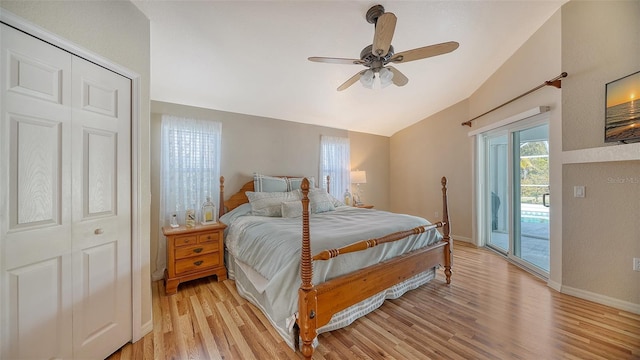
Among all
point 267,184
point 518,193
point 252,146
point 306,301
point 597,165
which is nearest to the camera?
point 306,301

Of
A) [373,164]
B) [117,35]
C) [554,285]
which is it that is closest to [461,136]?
[373,164]

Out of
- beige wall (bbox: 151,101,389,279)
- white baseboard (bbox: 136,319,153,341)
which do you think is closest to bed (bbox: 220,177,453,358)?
beige wall (bbox: 151,101,389,279)

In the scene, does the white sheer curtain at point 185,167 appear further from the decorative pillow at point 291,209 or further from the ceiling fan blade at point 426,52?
the ceiling fan blade at point 426,52

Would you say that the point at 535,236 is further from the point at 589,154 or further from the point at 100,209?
the point at 100,209

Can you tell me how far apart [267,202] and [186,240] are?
40.0 inches

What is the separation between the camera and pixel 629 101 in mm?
1948

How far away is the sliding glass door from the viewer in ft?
9.62

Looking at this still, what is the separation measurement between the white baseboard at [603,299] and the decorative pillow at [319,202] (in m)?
2.75

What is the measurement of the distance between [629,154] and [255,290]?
11.4ft

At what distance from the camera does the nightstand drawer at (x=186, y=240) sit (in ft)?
8.11

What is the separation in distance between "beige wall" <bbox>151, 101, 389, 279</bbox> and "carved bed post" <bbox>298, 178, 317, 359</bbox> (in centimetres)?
229

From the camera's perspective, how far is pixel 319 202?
3.45 m

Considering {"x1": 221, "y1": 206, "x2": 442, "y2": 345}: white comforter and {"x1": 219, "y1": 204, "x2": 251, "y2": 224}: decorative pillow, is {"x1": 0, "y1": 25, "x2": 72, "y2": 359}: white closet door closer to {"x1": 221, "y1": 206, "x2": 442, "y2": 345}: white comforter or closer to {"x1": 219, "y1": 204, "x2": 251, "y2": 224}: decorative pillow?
{"x1": 221, "y1": 206, "x2": 442, "y2": 345}: white comforter

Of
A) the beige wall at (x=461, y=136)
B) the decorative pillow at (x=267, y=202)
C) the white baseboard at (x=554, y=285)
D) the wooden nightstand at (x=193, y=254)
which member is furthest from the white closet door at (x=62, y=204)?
the beige wall at (x=461, y=136)
